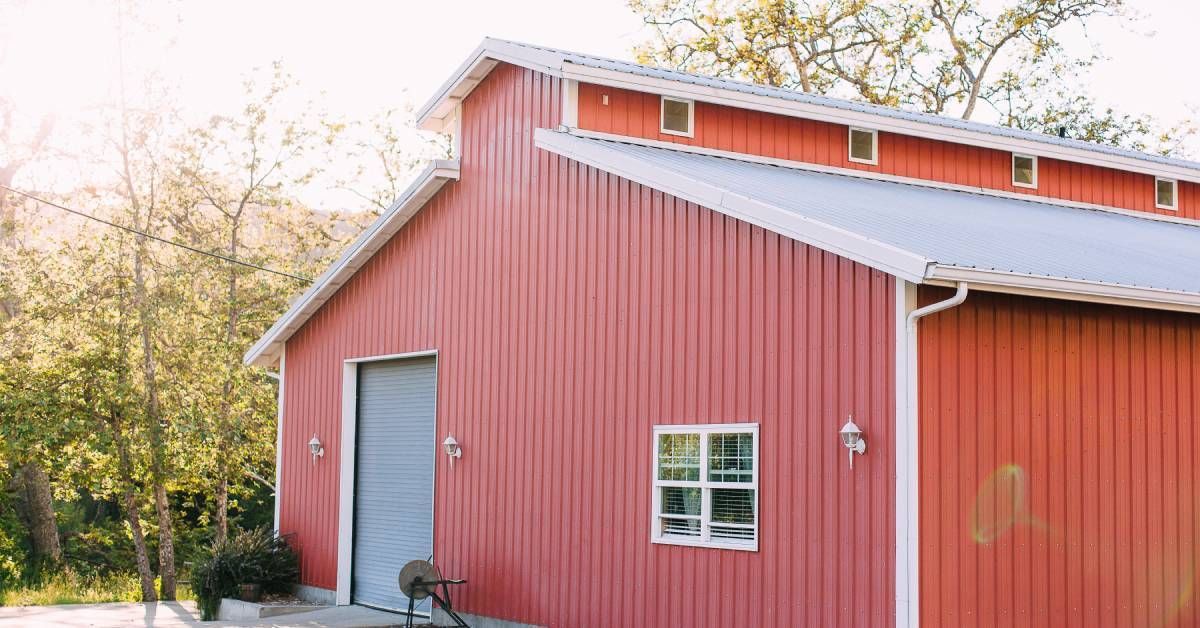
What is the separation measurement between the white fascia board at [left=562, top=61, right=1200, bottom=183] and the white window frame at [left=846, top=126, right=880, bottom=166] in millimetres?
187

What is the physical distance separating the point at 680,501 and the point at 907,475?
8.79 feet

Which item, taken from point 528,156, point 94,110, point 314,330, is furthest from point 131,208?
point 528,156

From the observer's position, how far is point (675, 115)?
1477cm

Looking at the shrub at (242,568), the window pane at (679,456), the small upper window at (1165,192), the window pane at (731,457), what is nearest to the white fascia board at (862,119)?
the small upper window at (1165,192)

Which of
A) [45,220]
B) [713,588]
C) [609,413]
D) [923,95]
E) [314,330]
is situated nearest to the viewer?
[713,588]

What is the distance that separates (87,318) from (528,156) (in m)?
12.0

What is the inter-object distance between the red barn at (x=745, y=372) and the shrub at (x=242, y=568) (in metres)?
0.32

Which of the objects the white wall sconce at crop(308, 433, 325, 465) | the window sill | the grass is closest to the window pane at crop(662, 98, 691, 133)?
the window sill

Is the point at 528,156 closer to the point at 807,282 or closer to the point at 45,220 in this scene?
the point at 807,282

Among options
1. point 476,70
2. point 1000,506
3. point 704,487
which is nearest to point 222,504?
point 476,70

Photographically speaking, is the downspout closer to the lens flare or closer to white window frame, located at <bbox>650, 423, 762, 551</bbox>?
the lens flare

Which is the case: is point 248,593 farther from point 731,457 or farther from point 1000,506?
point 1000,506

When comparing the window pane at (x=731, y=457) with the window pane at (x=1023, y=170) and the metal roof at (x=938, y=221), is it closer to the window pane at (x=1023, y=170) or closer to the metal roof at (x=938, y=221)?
the metal roof at (x=938, y=221)

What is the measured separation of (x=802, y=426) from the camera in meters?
10.2
